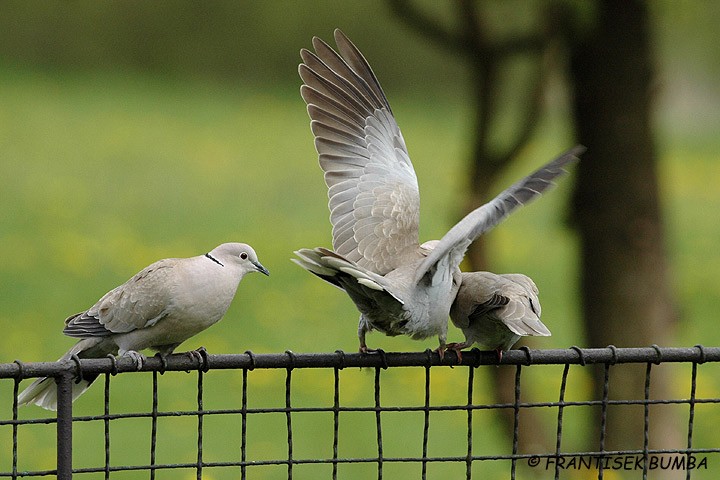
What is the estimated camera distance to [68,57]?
17.4 metres

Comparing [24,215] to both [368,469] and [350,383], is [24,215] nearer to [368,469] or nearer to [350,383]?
[350,383]

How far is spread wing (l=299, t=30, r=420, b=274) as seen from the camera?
3986 mm

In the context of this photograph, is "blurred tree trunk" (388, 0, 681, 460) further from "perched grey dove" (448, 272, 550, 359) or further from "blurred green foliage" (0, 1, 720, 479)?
"perched grey dove" (448, 272, 550, 359)

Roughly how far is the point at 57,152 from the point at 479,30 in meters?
8.60

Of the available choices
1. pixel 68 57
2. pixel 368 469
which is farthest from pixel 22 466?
pixel 68 57

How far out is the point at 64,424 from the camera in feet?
8.34

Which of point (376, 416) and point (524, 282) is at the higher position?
point (524, 282)

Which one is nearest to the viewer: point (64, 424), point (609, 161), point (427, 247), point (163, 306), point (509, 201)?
point (64, 424)

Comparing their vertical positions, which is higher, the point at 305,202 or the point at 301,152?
the point at 301,152

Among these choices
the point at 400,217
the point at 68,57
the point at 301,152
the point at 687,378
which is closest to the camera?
the point at 400,217

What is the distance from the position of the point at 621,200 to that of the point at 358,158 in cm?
282

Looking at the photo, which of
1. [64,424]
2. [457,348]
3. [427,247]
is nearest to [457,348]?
[457,348]

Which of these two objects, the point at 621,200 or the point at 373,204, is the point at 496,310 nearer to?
the point at 373,204

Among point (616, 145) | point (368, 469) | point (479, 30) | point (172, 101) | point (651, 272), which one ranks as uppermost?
point (172, 101)
